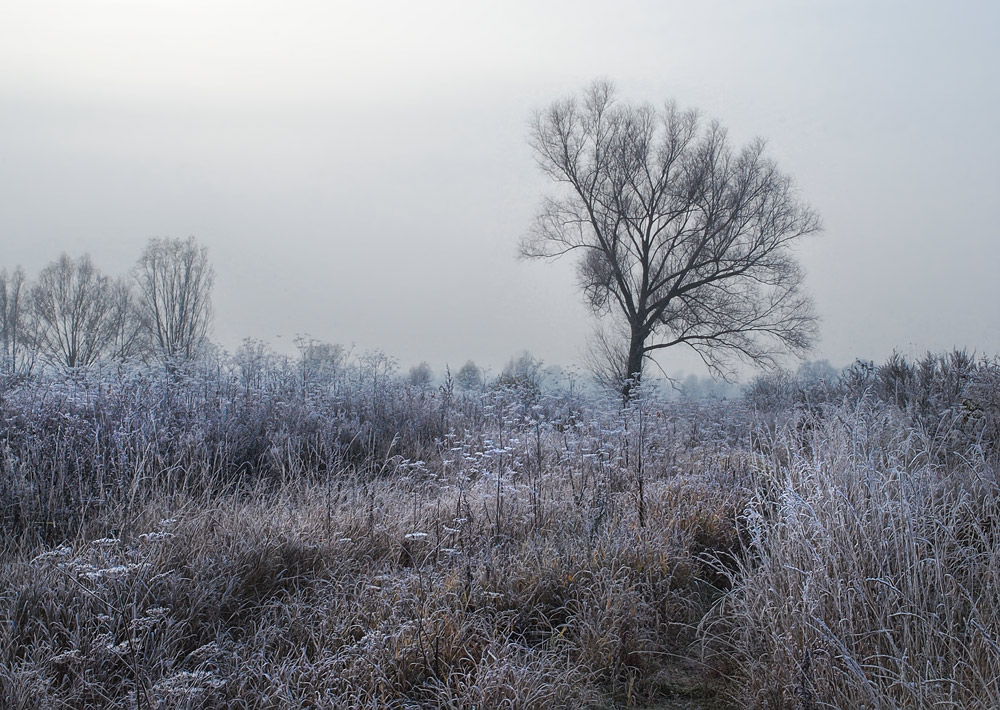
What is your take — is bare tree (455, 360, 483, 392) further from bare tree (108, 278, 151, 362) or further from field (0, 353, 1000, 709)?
bare tree (108, 278, 151, 362)

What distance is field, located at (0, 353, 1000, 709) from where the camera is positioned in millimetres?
2615

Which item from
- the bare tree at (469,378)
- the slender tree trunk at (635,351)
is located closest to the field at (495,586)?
the bare tree at (469,378)

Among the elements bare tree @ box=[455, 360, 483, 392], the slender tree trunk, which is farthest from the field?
the slender tree trunk

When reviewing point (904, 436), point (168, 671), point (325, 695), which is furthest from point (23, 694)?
point (904, 436)

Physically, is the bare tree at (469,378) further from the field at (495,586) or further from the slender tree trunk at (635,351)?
the slender tree trunk at (635,351)

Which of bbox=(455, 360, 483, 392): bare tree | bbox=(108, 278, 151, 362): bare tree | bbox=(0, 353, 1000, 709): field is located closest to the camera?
bbox=(0, 353, 1000, 709): field

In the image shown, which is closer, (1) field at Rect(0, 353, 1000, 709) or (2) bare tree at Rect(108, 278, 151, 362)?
(1) field at Rect(0, 353, 1000, 709)

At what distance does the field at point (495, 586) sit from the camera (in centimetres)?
262

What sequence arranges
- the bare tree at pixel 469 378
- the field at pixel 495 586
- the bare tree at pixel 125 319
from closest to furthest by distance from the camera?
the field at pixel 495 586
the bare tree at pixel 469 378
the bare tree at pixel 125 319

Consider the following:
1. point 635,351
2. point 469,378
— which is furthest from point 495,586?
point 635,351

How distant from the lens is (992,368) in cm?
678

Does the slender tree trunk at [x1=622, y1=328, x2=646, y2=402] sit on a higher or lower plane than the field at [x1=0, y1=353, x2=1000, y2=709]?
higher

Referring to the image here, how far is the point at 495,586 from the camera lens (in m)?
3.50

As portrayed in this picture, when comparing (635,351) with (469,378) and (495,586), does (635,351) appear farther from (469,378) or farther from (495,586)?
(495,586)
